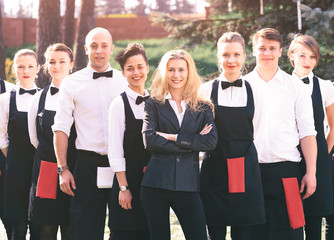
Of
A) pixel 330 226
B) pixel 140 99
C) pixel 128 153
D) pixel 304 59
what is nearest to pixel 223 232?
pixel 128 153

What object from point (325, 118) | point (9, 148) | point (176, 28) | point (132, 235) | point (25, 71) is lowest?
point (132, 235)

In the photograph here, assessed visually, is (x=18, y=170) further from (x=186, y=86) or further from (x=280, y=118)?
(x=280, y=118)

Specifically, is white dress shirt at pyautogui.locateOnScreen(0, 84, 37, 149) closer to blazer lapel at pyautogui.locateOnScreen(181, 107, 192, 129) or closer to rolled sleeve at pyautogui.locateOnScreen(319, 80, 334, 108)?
blazer lapel at pyautogui.locateOnScreen(181, 107, 192, 129)

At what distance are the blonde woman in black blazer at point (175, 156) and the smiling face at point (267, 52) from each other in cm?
70

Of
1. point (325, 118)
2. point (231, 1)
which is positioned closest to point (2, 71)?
point (231, 1)

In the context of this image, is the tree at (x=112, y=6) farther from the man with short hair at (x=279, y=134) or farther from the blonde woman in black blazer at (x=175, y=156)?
the blonde woman in black blazer at (x=175, y=156)

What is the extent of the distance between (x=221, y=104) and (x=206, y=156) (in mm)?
397

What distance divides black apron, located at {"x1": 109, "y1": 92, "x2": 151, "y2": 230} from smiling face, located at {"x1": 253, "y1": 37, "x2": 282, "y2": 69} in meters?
1.06

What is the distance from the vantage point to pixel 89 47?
398 cm

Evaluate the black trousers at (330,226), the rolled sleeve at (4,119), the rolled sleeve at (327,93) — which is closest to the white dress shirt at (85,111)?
the rolled sleeve at (4,119)

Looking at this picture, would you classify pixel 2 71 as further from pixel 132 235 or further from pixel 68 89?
pixel 132 235

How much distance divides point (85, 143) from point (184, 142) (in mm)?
867

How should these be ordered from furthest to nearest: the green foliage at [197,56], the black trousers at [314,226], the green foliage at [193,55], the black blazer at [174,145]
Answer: the green foliage at [197,56] < the green foliage at [193,55] < the black trousers at [314,226] < the black blazer at [174,145]

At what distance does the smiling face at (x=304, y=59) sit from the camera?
14.2 ft
